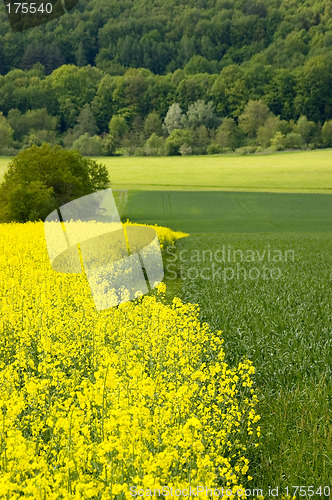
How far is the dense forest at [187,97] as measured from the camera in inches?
4065

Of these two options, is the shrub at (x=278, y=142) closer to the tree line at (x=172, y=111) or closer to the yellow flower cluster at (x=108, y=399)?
the tree line at (x=172, y=111)

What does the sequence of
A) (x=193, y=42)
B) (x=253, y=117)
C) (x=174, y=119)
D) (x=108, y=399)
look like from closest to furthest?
(x=108, y=399), (x=253, y=117), (x=174, y=119), (x=193, y=42)

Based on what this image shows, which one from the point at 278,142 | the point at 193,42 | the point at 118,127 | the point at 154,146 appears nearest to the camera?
the point at 278,142

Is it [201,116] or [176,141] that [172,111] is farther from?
[176,141]

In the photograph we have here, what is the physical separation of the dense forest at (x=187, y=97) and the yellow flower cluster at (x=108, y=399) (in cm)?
9150

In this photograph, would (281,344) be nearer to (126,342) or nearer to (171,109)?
(126,342)

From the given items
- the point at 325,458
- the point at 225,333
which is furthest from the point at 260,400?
the point at 225,333

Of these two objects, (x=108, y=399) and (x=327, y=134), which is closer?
(x=108, y=399)

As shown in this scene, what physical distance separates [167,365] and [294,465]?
2.21 metres

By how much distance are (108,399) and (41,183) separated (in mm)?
42210

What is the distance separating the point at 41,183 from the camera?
4541cm

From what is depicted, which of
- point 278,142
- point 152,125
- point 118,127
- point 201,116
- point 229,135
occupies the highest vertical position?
point 201,116

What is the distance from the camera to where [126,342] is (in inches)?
282

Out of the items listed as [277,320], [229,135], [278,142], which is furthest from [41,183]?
[278,142]
